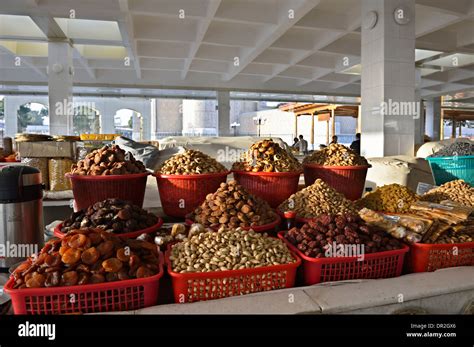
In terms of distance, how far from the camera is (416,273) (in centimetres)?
176

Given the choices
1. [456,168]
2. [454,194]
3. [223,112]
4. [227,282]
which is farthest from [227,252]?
[223,112]

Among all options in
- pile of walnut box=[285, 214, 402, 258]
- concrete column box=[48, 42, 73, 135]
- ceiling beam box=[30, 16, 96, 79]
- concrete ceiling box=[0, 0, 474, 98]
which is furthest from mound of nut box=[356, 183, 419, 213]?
concrete column box=[48, 42, 73, 135]

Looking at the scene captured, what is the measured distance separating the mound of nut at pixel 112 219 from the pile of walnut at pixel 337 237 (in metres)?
0.78

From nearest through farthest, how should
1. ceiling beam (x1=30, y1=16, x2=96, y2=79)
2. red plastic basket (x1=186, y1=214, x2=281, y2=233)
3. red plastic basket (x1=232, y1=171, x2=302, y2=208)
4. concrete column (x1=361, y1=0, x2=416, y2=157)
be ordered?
1. red plastic basket (x1=186, y1=214, x2=281, y2=233)
2. red plastic basket (x1=232, y1=171, x2=302, y2=208)
3. concrete column (x1=361, y1=0, x2=416, y2=157)
4. ceiling beam (x1=30, y1=16, x2=96, y2=79)

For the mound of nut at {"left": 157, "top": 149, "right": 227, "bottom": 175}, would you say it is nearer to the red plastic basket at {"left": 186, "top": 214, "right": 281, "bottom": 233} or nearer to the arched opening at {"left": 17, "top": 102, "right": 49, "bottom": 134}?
the red plastic basket at {"left": 186, "top": 214, "right": 281, "bottom": 233}

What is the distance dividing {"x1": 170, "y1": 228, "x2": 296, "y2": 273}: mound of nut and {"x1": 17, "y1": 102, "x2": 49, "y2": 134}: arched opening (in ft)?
49.7

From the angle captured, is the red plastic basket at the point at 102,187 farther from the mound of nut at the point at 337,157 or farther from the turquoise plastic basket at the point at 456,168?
the turquoise plastic basket at the point at 456,168

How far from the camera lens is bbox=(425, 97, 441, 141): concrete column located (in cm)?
1591

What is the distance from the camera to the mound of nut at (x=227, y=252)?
149 cm

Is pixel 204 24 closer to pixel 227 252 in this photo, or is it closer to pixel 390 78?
pixel 390 78

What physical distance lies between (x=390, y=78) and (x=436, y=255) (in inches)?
147

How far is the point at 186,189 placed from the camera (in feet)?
7.46

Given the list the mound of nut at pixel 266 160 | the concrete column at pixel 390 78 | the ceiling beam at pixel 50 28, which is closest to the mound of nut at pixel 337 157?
the mound of nut at pixel 266 160
